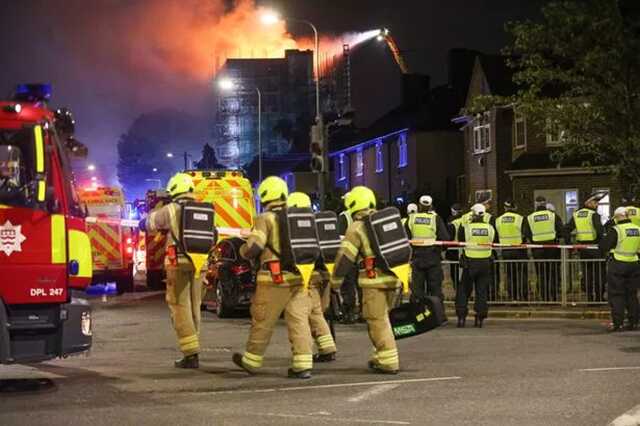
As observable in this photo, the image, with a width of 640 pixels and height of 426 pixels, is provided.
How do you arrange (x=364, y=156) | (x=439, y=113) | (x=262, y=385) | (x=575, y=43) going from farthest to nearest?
(x=364, y=156) → (x=439, y=113) → (x=575, y=43) → (x=262, y=385)

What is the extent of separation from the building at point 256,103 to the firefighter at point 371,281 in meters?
81.1

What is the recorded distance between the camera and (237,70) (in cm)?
9650

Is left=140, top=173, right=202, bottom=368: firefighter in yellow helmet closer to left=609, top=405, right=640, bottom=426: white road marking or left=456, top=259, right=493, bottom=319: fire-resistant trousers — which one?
left=609, top=405, right=640, bottom=426: white road marking

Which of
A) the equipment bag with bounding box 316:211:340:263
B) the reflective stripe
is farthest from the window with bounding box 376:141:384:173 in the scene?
the reflective stripe

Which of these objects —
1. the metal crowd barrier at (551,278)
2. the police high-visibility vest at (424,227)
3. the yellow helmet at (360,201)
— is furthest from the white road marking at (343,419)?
the metal crowd barrier at (551,278)

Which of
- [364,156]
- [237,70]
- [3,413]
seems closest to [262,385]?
[3,413]

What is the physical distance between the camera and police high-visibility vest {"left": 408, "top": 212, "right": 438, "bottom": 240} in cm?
1553

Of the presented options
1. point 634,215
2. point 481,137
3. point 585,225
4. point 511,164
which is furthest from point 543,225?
point 481,137

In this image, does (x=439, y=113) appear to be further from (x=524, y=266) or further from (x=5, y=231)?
(x=5, y=231)

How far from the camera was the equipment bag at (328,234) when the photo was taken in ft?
39.8

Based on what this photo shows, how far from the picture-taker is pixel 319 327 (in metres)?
11.2

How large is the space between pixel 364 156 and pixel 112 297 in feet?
99.6

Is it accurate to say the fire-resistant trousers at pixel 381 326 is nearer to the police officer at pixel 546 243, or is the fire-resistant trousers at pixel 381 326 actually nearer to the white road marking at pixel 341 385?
the white road marking at pixel 341 385

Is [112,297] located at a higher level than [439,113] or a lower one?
lower
